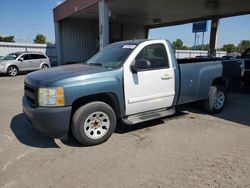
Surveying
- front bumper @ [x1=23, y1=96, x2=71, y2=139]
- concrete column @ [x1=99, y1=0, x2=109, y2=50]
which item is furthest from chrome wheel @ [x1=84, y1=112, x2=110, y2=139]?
concrete column @ [x1=99, y1=0, x2=109, y2=50]

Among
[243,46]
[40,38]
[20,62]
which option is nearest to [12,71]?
[20,62]

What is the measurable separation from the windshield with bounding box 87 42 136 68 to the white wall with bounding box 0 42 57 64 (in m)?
18.5

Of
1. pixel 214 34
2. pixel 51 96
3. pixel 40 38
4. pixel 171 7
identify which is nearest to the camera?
pixel 51 96

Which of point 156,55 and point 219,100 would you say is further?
point 219,100

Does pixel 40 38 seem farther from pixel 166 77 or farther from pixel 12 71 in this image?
pixel 166 77

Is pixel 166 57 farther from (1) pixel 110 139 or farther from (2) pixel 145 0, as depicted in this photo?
(2) pixel 145 0

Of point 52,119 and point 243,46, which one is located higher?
point 243,46

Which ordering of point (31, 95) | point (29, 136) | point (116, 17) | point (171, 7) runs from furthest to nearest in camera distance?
point (116, 17), point (171, 7), point (29, 136), point (31, 95)

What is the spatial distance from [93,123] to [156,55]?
200 cm

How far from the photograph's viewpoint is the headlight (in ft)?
11.6

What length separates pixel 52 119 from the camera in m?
3.55

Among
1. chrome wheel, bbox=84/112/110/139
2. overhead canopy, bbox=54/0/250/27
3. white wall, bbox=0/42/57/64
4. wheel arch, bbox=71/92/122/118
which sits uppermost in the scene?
overhead canopy, bbox=54/0/250/27

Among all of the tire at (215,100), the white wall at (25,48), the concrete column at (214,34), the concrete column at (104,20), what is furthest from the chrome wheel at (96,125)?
the white wall at (25,48)

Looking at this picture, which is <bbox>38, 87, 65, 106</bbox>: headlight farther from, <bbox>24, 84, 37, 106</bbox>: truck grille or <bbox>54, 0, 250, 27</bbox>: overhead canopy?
<bbox>54, 0, 250, 27</bbox>: overhead canopy
